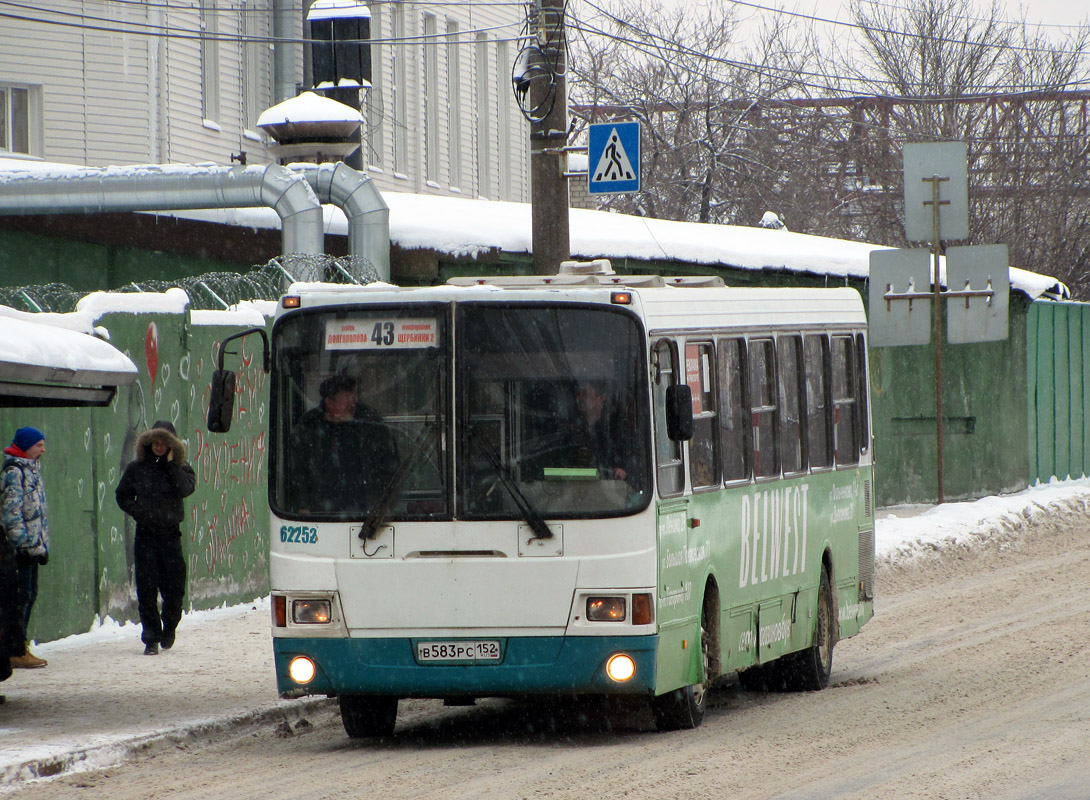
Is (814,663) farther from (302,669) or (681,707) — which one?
(302,669)

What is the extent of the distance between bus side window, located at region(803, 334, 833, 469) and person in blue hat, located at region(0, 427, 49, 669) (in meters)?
4.68

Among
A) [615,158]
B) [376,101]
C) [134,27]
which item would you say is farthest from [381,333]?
[376,101]

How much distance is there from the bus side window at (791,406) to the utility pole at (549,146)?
3789 millimetres

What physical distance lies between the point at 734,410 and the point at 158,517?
14.3 feet

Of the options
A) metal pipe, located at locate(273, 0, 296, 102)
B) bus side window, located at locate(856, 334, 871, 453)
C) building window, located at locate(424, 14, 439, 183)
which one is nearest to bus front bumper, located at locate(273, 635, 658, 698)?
bus side window, located at locate(856, 334, 871, 453)

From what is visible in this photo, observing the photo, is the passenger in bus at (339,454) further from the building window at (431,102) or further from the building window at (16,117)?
the building window at (431,102)

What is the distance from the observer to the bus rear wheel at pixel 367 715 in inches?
389

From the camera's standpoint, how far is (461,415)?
9430 mm

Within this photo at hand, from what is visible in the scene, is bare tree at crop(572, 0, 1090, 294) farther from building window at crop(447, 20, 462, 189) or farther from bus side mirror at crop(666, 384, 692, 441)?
bus side mirror at crop(666, 384, 692, 441)

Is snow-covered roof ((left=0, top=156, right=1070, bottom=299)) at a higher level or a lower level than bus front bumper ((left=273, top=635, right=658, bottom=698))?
higher

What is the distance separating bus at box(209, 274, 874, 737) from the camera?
9258 millimetres

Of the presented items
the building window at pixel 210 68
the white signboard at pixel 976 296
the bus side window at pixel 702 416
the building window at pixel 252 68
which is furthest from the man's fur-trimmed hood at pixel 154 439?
the building window at pixel 252 68

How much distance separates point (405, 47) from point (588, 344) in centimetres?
2806

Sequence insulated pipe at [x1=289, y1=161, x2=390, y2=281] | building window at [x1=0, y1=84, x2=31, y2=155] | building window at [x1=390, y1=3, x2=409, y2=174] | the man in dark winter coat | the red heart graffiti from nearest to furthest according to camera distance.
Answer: the man in dark winter coat, the red heart graffiti, insulated pipe at [x1=289, y1=161, x2=390, y2=281], building window at [x1=0, y1=84, x2=31, y2=155], building window at [x1=390, y1=3, x2=409, y2=174]
